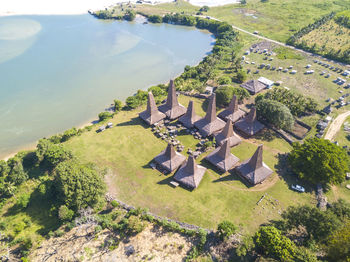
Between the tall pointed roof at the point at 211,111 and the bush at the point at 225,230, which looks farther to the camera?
the tall pointed roof at the point at 211,111

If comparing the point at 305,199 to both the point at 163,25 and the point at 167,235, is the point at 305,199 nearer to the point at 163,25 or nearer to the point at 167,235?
the point at 167,235

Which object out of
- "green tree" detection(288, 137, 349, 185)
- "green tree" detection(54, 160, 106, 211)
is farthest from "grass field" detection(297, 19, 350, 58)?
"green tree" detection(54, 160, 106, 211)

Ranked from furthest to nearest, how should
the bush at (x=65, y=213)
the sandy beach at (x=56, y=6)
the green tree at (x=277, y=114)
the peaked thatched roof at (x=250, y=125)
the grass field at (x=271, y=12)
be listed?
the sandy beach at (x=56, y=6), the grass field at (x=271, y=12), the peaked thatched roof at (x=250, y=125), the green tree at (x=277, y=114), the bush at (x=65, y=213)

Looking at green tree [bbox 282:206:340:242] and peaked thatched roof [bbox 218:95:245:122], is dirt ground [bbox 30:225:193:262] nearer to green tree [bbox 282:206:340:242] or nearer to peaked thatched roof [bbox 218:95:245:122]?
green tree [bbox 282:206:340:242]

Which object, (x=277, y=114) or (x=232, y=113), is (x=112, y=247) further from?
(x=277, y=114)

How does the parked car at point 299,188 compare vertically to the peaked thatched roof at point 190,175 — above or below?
below

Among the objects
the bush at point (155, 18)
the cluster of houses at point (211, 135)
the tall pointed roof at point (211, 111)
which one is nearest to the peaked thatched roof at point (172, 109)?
the cluster of houses at point (211, 135)

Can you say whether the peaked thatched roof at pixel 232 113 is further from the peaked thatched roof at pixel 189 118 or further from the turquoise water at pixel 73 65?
the turquoise water at pixel 73 65

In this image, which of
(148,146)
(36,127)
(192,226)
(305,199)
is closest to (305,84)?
(305,199)
